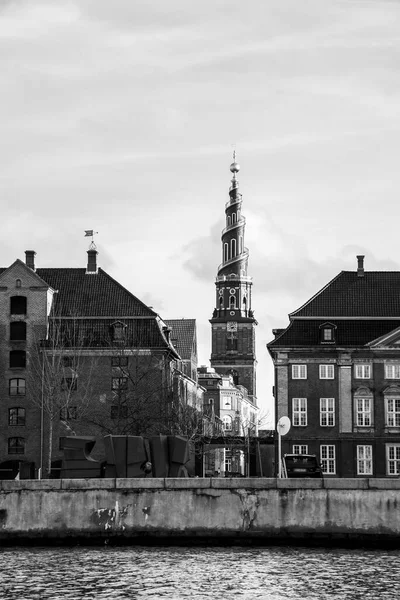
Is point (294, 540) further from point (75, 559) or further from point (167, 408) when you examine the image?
point (167, 408)

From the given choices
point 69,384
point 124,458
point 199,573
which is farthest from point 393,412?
point 199,573

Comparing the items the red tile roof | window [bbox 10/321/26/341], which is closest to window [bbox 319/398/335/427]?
the red tile roof

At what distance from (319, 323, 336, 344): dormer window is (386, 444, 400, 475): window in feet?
29.7

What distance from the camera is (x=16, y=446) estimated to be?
330ft

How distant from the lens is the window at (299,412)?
10044 cm

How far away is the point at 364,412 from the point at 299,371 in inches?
232

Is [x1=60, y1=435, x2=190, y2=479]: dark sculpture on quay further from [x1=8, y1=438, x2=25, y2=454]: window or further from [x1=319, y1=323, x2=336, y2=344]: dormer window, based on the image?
[x1=319, y1=323, x2=336, y2=344]: dormer window

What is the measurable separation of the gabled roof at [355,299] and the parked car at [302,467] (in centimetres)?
2586

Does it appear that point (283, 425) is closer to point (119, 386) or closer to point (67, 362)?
point (119, 386)

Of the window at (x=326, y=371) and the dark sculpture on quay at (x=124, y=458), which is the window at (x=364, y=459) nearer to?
the window at (x=326, y=371)

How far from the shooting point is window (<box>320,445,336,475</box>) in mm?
99125

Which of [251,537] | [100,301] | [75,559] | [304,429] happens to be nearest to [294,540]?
[251,537]

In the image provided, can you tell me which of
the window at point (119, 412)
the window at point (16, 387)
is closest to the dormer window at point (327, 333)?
the window at point (119, 412)

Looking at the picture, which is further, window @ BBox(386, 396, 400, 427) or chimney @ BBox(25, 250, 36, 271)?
chimney @ BBox(25, 250, 36, 271)
